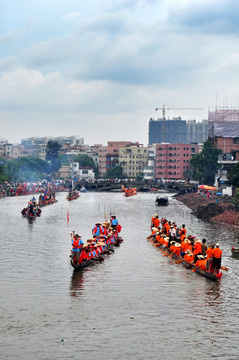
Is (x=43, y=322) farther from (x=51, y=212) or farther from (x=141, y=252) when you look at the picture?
(x=51, y=212)

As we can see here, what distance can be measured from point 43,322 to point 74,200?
381 feet

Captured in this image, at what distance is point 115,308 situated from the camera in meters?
34.8

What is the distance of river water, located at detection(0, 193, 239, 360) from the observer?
92.7 feet

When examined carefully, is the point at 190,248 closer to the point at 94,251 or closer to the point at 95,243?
the point at 94,251

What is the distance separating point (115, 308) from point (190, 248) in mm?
14351

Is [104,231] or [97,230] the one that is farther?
[104,231]

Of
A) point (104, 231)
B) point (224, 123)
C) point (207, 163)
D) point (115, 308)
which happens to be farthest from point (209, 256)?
point (224, 123)

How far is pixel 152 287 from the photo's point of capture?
40.4 meters

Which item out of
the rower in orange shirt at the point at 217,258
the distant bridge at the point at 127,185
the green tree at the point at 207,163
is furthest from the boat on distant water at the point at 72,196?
the rower in orange shirt at the point at 217,258

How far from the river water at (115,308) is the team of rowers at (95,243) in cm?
104

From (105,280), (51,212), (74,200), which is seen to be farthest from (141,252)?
(74,200)

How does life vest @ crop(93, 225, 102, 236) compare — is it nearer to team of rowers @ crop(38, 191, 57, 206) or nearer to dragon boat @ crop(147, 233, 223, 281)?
dragon boat @ crop(147, 233, 223, 281)

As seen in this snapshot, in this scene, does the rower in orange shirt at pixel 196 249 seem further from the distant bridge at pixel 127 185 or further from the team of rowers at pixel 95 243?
the distant bridge at pixel 127 185

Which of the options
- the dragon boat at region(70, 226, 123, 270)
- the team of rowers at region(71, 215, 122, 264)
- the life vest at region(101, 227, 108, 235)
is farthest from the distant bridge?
the dragon boat at region(70, 226, 123, 270)
